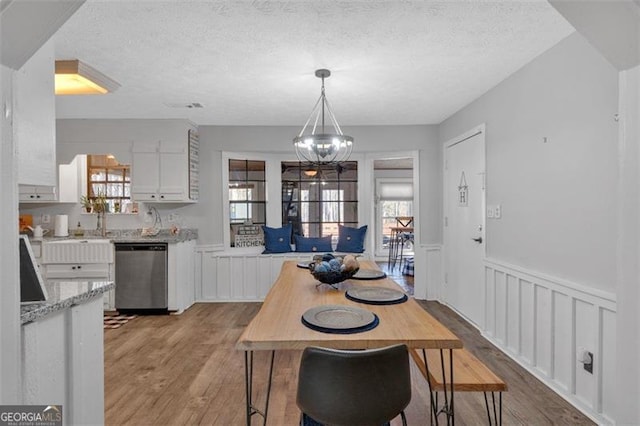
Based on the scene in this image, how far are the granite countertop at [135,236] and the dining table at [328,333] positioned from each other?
2555 millimetres

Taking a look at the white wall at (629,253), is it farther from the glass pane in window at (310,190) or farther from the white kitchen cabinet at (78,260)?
the white kitchen cabinet at (78,260)

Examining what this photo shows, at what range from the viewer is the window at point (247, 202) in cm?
477

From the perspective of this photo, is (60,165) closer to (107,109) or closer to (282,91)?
(107,109)

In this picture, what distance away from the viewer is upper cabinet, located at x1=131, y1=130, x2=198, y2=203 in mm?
4266

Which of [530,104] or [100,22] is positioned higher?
[100,22]

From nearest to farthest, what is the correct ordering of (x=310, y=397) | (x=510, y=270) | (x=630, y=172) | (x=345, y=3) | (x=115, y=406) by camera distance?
(x=630, y=172) < (x=310, y=397) < (x=345, y=3) < (x=115, y=406) < (x=510, y=270)

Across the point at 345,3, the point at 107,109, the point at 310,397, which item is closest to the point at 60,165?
the point at 107,109

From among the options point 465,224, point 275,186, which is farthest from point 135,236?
point 465,224

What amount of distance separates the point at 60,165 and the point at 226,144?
2.05 metres

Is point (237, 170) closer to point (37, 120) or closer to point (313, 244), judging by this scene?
point (313, 244)

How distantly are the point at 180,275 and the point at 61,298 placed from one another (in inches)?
118

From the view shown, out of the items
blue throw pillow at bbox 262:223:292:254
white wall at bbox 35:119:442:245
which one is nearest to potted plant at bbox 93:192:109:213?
white wall at bbox 35:119:442:245

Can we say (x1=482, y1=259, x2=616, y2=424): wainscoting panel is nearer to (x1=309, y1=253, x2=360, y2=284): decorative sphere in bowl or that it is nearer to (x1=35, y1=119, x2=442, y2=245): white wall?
(x1=309, y1=253, x2=360, y2=284): decorative sphere in bowl

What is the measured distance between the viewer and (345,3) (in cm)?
185
